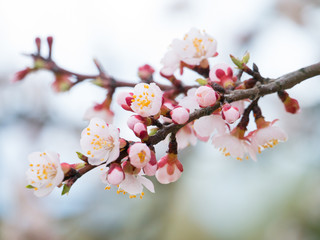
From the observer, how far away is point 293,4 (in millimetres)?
3555

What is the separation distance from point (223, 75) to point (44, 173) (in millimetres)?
440

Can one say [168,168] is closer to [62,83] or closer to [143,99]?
[143,99]

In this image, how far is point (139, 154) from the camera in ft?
1.93

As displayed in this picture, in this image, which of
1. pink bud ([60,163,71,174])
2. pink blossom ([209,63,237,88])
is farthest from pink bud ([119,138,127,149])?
pink blossom ([209,63,237,88])

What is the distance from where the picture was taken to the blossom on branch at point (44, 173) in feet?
2.25

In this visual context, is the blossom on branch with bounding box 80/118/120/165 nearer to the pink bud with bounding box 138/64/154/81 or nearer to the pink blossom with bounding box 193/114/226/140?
the pink blossom with bounding box 193/114/226/140

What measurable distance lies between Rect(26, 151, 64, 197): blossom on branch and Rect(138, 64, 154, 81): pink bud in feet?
1.32

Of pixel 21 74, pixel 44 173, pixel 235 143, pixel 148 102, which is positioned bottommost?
pixel 21 74

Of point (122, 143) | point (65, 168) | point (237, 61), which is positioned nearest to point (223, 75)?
point (237, 61)

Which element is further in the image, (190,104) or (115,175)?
(190,104)

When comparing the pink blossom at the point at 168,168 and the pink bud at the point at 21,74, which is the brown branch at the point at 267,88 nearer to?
the pink blossom at the point at 168,168

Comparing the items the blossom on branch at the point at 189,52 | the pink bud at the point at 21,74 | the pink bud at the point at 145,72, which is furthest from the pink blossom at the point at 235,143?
the pink bud at the point at 21,74

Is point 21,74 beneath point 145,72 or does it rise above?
beneath

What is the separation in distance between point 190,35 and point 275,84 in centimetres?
34
